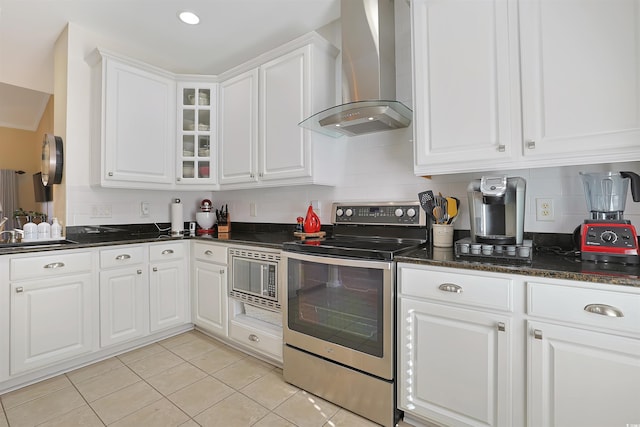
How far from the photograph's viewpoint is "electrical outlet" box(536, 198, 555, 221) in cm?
170

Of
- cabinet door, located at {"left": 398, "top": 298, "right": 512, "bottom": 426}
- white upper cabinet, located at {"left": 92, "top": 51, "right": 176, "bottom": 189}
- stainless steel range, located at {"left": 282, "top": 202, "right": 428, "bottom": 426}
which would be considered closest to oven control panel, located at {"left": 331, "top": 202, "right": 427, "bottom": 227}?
stainless steel range, located at {"left": 282, "top": 202, "right": 428, "bottom": 426}

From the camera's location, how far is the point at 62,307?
83.7 inches

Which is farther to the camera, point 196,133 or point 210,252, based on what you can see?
point 196,133

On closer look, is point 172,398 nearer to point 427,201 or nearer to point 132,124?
point 427,201

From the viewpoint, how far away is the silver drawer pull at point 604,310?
3.60 ft

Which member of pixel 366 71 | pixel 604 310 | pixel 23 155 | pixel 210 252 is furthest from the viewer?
pixel 23 155

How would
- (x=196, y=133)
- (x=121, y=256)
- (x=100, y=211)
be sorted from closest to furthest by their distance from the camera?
(x=121, y=256) → (x=100, y=211) → (x=196, y=133)

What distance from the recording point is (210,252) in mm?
2623

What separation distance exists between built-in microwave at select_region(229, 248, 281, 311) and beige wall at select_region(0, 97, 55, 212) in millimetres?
5229

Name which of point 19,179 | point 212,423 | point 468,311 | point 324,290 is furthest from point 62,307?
point 19,179

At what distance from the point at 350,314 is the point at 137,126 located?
2388 millimetres

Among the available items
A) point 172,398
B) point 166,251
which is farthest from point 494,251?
point 166,251

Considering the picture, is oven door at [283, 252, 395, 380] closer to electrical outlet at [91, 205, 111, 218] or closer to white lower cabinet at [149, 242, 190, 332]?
white lower cabinet at [149, 242, 190, 332]

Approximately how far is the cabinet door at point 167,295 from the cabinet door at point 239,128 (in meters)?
0.91
